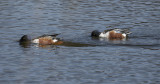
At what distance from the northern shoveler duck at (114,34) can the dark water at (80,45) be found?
0.92ft

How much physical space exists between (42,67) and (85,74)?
1.32 metres

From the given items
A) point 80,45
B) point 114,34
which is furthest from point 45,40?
point 114,34

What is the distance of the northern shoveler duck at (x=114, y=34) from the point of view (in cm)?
1520

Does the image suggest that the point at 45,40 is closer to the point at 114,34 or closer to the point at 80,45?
the point at 80,45

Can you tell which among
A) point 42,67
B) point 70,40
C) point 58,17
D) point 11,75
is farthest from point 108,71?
point 58,17

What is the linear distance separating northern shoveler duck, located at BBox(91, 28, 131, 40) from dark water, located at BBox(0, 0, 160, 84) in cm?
28

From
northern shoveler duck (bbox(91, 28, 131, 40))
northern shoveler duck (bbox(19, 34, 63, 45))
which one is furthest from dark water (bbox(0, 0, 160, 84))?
northern shoveler duck (bbox(19, 34, 63, 45))

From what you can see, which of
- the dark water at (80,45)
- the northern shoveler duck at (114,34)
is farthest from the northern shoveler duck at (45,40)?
the northern shoveler duck at (114,34)

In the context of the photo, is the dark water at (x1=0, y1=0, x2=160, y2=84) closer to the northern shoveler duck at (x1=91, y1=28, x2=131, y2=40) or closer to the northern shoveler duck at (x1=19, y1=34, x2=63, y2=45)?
the northern shoveler duck at (x1=91, y1=28, x2=131, y2=40)

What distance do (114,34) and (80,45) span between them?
222cm

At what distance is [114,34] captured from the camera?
15.5m

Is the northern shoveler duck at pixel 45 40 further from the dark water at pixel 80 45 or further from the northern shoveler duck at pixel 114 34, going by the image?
the northern shoveler duck at pixel 114 34

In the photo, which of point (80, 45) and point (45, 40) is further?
point (45, 40)

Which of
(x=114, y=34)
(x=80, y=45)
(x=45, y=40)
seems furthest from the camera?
(x=114, y=34)
